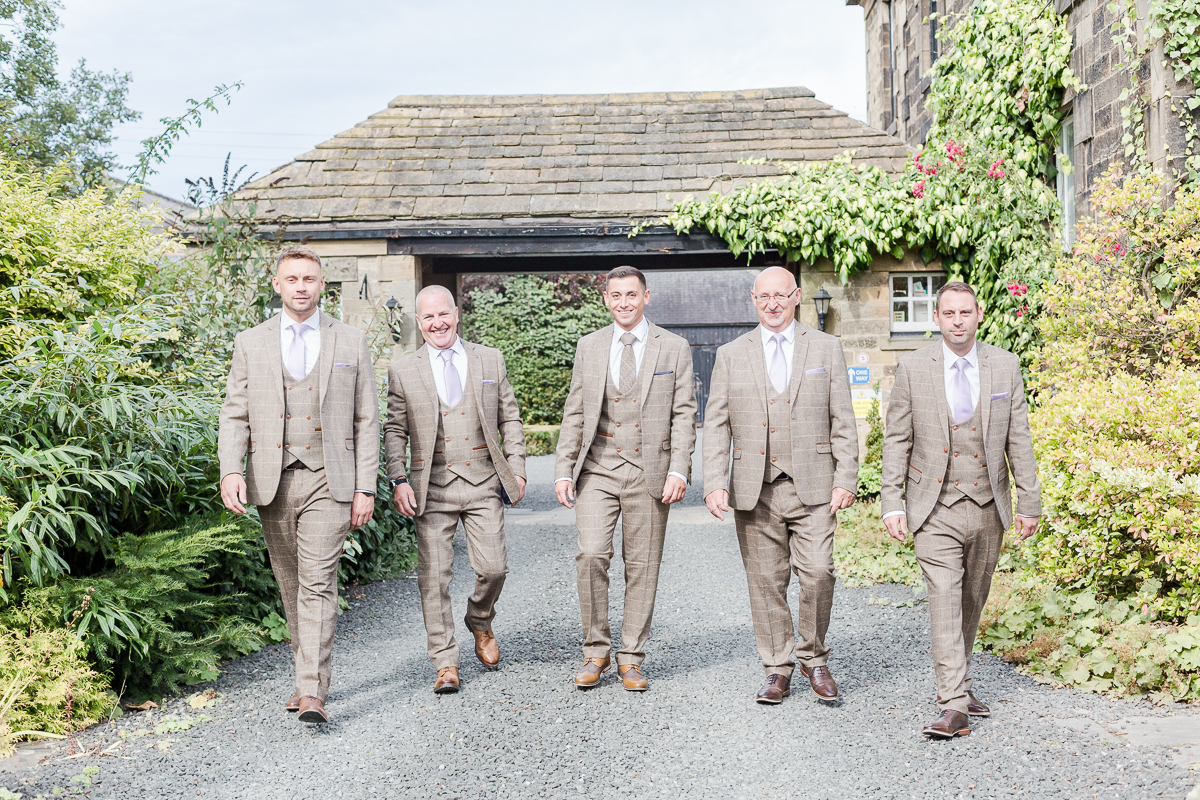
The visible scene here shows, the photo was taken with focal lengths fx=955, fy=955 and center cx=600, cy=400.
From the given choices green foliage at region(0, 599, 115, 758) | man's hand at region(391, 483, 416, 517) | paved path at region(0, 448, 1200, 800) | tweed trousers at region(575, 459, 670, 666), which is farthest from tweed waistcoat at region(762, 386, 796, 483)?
green foliage at region(0, 599, 115, 758)

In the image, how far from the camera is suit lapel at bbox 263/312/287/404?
4.15m

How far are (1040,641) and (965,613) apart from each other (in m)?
1.11

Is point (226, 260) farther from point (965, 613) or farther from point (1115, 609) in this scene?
point (1115, 609)

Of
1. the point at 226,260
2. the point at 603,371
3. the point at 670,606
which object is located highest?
the point at 226,260

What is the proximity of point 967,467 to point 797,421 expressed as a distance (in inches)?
29.1

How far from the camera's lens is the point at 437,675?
15.7 feet

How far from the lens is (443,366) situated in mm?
4715

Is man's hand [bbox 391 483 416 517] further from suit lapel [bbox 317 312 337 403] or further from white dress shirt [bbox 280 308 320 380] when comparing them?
white dress shirt [bbox 280 308 320 380]

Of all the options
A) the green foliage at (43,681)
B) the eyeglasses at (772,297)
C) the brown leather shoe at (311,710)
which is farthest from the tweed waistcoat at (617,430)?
the green foliage at (43,681)

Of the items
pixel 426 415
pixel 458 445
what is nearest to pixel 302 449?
pixel 426 415

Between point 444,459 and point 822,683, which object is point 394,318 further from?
point 822,683

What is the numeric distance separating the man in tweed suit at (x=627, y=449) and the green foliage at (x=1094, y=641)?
1992mm

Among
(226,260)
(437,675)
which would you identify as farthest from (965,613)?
(226,260)

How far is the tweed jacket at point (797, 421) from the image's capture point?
4.25 meters
